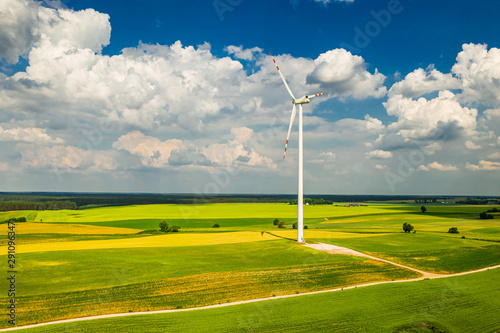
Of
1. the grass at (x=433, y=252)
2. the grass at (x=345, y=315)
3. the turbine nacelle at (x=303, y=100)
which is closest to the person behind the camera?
the grass at (x=345, y=315)

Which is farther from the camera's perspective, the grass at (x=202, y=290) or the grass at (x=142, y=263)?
the grass at (x=142, y=263)

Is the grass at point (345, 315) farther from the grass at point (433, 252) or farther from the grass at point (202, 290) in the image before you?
the grass at point (433, 252)

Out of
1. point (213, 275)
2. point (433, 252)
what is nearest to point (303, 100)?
point (213, 275)

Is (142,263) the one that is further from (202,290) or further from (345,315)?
(345,315)

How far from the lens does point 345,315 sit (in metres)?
26.7

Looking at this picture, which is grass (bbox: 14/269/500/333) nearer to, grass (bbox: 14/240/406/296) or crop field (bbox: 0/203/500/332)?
crop field (bbox: 0/203/500/332)

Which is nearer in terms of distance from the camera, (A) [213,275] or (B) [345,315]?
(B) [345,315]

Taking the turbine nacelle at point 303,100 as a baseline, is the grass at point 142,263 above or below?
below

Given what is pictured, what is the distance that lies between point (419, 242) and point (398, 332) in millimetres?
46172

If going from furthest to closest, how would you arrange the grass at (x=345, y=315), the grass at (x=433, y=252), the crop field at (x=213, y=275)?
the grass at (x=433, y=252), the crop field at (x=213, y=275), the grass at (x=345, y=315)

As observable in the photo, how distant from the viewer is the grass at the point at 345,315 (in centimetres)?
2444

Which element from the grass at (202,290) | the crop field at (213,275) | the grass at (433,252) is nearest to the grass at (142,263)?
the crop field at (213,275)

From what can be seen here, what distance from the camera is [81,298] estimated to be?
31094 millimetres

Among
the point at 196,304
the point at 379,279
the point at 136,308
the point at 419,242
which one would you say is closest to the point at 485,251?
the point at 419,242
